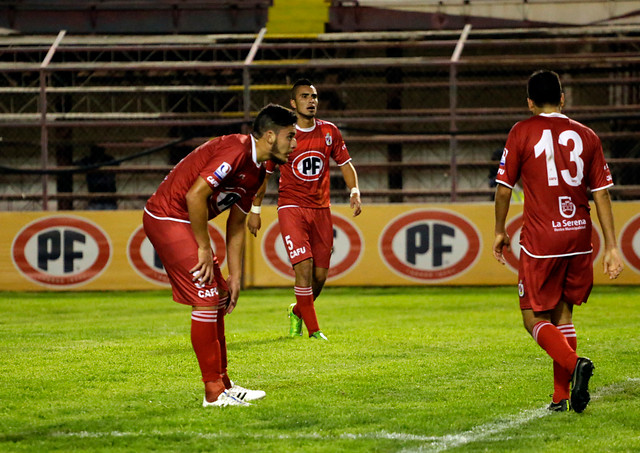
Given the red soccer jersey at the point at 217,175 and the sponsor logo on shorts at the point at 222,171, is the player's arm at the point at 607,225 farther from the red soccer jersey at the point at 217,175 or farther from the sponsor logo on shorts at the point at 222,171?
the sponsor logo on shorts at the point at 222,171

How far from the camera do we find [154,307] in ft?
42.4

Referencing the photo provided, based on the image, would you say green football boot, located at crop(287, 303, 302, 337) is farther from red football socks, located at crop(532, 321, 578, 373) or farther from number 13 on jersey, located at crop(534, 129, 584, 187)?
number 13 on jersey, located at crop(534, 129, 584, 187)

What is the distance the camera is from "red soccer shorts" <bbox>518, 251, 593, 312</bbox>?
18.4ft

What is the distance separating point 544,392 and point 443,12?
643 inches

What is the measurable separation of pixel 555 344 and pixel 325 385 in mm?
1651

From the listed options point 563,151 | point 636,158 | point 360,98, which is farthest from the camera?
point 360,98

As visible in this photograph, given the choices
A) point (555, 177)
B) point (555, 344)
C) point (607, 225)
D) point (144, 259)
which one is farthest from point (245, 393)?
point (144, 259)

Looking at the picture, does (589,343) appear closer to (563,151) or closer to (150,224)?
(563,151)

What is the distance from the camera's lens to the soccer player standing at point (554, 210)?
18.4 ft

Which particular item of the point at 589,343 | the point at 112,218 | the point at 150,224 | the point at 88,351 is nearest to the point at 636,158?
the point at 112,218

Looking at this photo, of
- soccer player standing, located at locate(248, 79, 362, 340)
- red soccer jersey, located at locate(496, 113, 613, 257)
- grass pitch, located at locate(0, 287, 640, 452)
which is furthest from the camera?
soccer player standing, located at locate(248, 79, 362, 340)

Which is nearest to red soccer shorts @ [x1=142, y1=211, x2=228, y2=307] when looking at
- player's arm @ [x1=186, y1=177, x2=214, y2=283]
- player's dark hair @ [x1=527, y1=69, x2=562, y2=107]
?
player's arm @ [x1=186, y1=177, x2=214, y2=283]

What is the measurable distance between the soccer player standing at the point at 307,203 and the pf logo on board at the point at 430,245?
5.62 metres

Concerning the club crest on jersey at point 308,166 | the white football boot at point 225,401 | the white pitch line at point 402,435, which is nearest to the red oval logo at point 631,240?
the club crest on jersey at point 308,166
